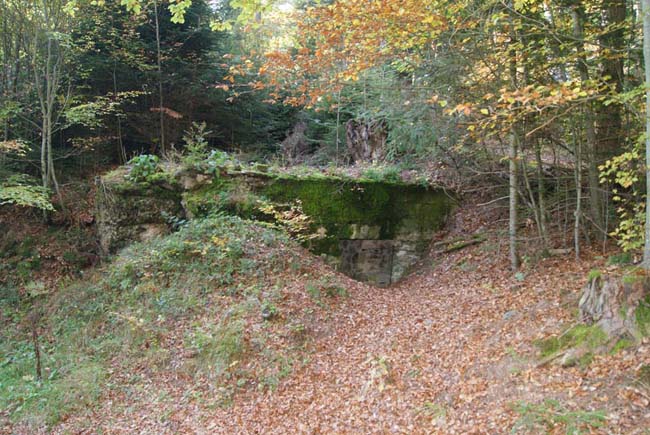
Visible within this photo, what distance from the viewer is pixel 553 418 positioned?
11.4ft

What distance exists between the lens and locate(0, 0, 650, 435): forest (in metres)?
4.51

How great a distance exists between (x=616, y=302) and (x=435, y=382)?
201cm

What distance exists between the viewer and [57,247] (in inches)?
376

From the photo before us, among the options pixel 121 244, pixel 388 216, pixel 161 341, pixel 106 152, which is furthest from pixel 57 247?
pixel 388 216

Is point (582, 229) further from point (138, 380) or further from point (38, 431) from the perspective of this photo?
point (38, 431)

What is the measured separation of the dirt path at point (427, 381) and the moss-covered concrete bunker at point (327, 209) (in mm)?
2718

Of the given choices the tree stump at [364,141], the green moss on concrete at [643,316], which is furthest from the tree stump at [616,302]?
the tree stump at [364,141]

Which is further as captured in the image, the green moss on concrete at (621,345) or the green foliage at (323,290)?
the green foliage at (323,290)

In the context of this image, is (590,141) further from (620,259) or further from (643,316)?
(643,316)

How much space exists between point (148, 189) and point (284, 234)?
11.0 feet

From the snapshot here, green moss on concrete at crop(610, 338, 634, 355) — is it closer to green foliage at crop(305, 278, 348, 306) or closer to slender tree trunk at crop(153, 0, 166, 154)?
green foliage at crop(305, 278, 348, 306)

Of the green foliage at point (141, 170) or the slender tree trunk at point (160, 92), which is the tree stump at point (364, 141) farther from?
the green foliage at point (141, 170)

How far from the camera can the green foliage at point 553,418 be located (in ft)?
10.8

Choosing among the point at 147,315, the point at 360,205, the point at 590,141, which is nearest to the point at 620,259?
the point at 590,141
